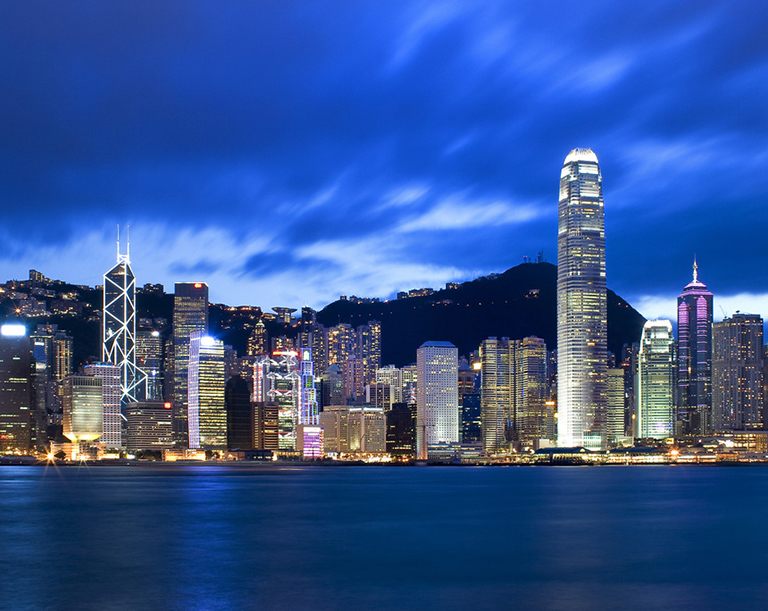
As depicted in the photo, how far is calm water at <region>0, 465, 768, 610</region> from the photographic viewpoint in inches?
1730

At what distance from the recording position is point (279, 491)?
126188mm

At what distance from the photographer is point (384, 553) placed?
58594mm

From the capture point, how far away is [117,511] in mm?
90688

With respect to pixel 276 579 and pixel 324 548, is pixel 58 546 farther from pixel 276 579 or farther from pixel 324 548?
pixel 276 579

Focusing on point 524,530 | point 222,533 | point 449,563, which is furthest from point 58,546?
point 524,530

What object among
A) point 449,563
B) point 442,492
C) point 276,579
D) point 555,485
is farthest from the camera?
point 555,485

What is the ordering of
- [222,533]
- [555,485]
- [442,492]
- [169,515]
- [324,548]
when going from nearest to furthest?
[324,548], [222,533], [169,515], [442,492], [555,485]

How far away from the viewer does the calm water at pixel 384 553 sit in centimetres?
4394

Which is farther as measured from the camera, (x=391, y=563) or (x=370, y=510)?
(x=370, y=510)

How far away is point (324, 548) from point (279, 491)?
2598 inches

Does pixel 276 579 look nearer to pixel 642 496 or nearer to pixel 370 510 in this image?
pixel 370 510

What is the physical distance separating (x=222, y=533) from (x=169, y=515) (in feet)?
54.5

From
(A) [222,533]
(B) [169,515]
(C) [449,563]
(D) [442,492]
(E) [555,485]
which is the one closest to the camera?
(C) [449,563]

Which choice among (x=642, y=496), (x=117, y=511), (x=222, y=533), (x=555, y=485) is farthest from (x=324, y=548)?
(x=555, y=485)
